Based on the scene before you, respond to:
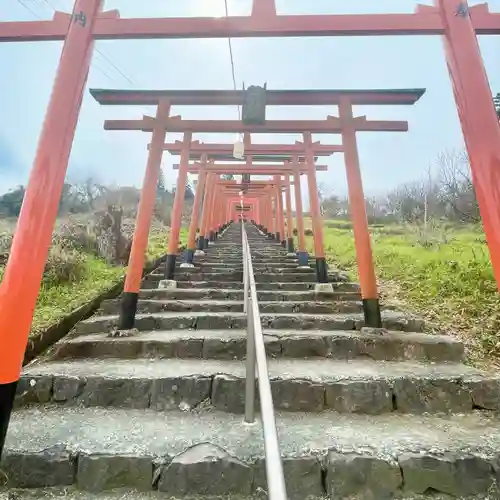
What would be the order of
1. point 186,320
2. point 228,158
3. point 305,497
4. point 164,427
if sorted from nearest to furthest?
point 305,497 < point 164,427 < point 186,320 < point 228,158

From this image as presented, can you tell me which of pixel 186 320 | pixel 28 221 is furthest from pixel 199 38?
pixel 186 320

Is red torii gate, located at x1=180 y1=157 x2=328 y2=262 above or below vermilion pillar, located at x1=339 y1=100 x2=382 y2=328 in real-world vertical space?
above

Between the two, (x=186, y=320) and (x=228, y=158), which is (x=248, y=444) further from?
(x=228, y=158)

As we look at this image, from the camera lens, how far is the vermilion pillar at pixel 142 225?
12.4ft

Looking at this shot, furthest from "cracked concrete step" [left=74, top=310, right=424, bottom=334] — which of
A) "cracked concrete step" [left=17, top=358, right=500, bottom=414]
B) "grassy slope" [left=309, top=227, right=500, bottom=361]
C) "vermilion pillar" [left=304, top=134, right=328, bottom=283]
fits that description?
"vermilion pillar" [left=304, top=134, right=328, bottom=283]

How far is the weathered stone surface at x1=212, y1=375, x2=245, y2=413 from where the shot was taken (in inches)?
99.4

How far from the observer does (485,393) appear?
2.61 metres

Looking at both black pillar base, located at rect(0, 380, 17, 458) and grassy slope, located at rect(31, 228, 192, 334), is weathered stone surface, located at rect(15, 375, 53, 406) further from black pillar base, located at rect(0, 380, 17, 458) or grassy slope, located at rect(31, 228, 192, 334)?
grassy slope, located at rect(31, 228, 192, 334)

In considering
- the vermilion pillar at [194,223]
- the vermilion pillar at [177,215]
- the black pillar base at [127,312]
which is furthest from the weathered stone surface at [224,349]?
the vermilion pillar at [194,223]

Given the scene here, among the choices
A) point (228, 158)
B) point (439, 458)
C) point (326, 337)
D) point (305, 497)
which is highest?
point (228, 158)

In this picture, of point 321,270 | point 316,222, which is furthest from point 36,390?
point 316,222

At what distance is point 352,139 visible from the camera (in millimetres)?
4125

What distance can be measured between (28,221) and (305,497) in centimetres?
227

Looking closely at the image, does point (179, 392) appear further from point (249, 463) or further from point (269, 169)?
point (269, 169)
